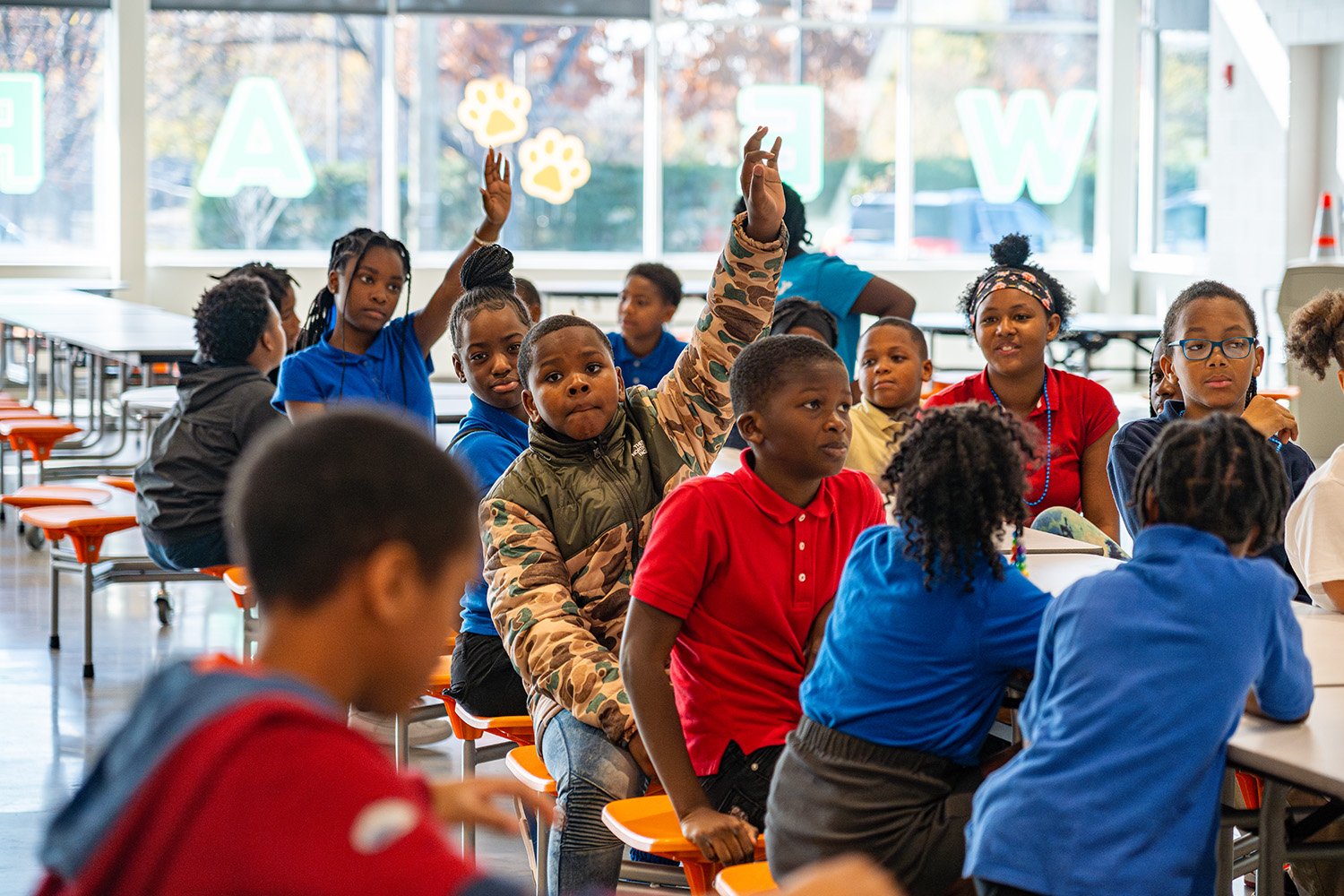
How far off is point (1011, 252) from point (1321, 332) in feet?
3.85

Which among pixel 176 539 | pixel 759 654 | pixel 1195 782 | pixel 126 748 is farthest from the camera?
pixel 176 539

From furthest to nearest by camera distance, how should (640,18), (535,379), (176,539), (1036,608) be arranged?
(640,18)
(176,539)
(535,379)
(1036,608)

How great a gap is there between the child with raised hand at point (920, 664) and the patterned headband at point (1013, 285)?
1606 mm

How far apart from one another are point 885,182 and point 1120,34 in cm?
238

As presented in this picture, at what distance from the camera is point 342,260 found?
13.2 feet

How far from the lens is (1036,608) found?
184 cm

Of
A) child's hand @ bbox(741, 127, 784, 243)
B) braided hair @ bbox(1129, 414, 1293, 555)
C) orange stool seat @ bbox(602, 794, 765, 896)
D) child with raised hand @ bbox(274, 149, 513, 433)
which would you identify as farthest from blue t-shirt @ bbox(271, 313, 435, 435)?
braided hair @ bbox(1129, 414, 1293, 555)

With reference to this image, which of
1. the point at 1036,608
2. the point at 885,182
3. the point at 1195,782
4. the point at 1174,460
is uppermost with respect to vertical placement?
the point at 885,182

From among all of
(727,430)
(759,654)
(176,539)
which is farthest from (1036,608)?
(176,539)

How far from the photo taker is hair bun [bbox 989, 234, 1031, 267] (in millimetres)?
3805

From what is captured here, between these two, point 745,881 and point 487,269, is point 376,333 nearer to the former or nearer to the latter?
point 487,269

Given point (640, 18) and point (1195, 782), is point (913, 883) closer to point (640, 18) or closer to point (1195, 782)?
point (1195, 782)

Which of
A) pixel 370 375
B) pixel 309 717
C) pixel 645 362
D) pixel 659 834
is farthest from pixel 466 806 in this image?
pixel 645 362

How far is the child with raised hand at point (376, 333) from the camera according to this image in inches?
151
